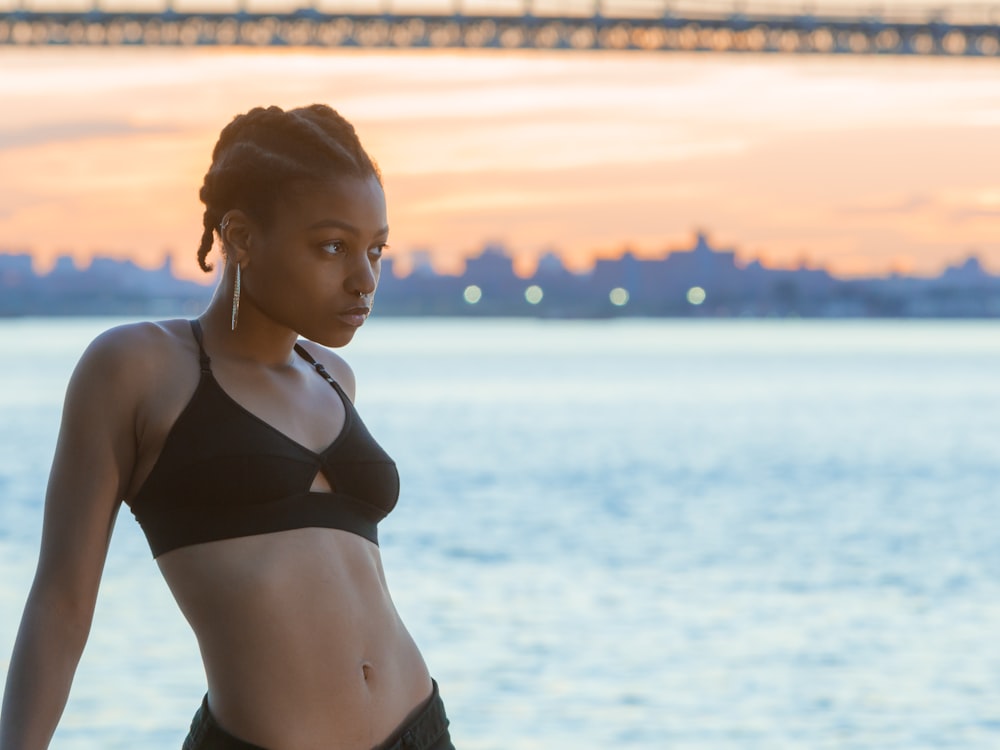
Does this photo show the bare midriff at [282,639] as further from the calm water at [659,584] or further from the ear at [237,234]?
the calm water at [659,584]

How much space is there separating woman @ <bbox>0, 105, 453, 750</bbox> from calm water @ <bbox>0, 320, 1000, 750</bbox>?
692 cm

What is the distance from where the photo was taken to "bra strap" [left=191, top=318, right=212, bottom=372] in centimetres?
168

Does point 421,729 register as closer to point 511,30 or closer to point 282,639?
point 282,639

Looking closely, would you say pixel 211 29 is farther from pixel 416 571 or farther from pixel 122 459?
pixel 122 459

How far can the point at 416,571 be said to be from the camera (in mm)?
15469

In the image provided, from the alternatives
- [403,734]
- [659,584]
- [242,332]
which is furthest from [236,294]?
[659,584]

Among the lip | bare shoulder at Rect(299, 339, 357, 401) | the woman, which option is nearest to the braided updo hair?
the woman

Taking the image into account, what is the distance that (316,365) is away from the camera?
1.87 meters

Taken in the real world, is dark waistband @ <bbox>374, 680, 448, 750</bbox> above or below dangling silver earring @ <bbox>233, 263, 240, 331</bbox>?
below

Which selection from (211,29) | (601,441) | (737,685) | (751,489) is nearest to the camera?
(737,685)

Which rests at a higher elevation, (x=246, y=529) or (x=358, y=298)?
(x=358, y=298)

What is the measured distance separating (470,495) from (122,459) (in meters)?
22.7

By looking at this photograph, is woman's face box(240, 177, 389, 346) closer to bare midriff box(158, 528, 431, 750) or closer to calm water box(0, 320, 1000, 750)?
bare midriff box(158, 528, 431, 750)

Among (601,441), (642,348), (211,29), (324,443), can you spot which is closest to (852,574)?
(324,443)
